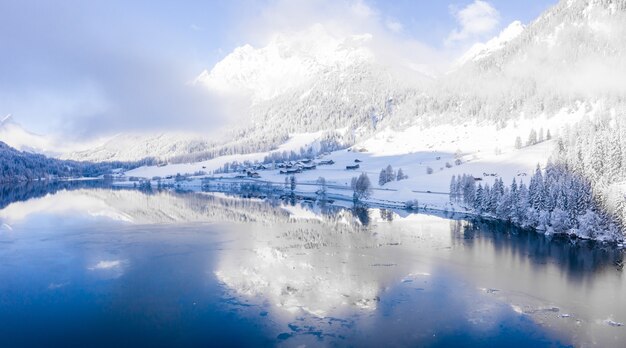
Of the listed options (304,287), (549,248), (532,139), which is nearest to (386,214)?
(549,248)

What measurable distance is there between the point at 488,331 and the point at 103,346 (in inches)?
1061

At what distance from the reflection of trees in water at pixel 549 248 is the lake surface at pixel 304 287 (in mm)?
245

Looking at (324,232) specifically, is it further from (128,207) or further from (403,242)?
(128,207)

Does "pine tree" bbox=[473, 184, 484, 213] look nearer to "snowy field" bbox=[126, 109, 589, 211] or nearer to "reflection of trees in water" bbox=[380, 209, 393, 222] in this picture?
"snowy field" bbox=[126, 109, 589, 211]

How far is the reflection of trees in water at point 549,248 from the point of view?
50812mm

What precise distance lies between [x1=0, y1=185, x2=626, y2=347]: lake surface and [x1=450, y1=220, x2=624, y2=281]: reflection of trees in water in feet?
0.80

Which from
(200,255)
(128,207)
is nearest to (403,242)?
(200,255)

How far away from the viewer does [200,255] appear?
53438 mm

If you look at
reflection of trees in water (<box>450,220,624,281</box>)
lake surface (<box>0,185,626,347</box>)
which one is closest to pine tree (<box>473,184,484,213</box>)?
reflection of trees in water (<box>450,220,624,281</box>)

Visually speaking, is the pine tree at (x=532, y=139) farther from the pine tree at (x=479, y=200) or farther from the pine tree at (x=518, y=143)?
the pine tree at (x=479, y=200)

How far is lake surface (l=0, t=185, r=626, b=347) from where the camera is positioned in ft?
101

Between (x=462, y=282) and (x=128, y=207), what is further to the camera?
(x=128, y=207)

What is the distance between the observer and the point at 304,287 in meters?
40.8

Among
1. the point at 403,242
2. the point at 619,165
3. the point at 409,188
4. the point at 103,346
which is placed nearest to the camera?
the point at 103,346
